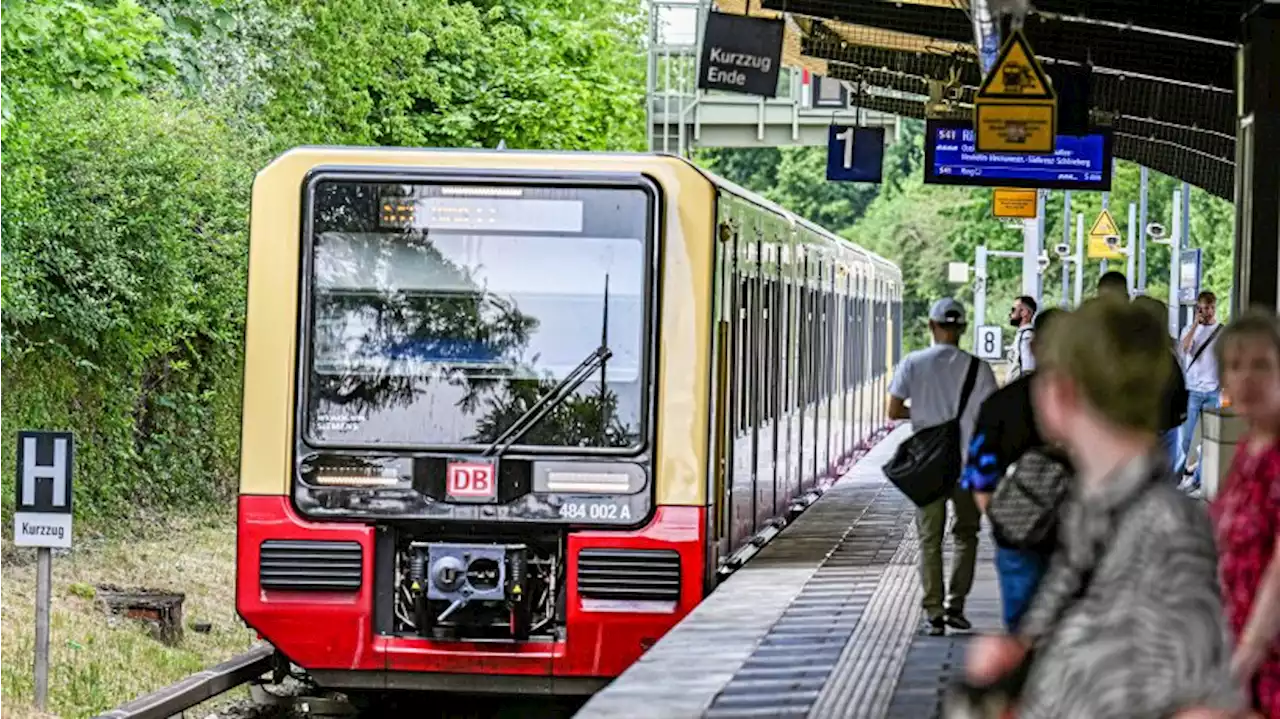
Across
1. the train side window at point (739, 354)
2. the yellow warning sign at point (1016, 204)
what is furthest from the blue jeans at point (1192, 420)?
the yellow warning sign at point (1016, 204)

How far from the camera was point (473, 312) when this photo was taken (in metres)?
12.5

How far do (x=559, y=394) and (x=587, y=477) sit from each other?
422mm

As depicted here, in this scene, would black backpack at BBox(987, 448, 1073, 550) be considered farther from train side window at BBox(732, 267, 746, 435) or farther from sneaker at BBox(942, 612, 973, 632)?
train side window at BBox(732, 267, 746, 435)

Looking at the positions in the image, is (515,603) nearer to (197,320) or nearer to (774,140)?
(197,320)

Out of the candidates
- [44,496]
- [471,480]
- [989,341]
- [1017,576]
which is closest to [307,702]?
[44,496]

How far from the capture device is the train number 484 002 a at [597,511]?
40.8ft

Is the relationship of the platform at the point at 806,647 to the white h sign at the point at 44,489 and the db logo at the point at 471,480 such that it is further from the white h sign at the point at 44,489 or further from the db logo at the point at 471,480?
the white h sign at the point at 44,489

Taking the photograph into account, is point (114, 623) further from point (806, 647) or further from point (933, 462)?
point (933, 462)

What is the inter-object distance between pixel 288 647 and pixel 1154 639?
852cm

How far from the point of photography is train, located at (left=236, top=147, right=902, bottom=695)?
40.7 feet

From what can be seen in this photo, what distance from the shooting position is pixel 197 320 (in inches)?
877

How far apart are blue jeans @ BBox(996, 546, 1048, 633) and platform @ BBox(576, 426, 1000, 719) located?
230 centimetres

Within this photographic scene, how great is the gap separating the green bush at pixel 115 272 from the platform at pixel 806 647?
6384 mm

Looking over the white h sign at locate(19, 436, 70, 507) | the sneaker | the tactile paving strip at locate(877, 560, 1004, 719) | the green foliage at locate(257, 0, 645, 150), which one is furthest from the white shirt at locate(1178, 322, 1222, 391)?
the green foliage at locate(257, 0, 645, 150)
